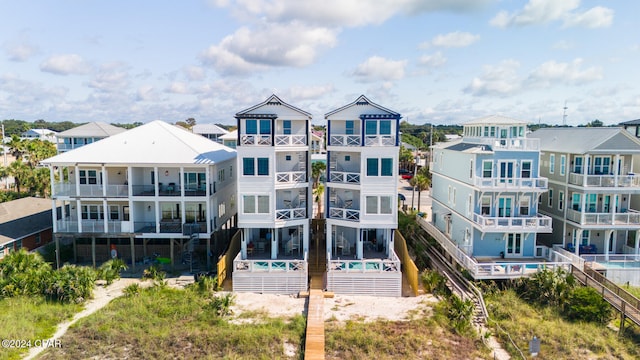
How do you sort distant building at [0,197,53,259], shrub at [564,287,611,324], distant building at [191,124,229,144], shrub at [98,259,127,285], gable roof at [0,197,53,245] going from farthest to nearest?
1. distant building at [191,124,229,144]
2. gable roof at [0,197,53,245]
3. distant building at [0,197,53,259]
4. shrub at [98,259,127,285]
5. shrub at [564,287,611,324]

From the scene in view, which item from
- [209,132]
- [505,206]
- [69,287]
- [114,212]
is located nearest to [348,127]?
[505,206]

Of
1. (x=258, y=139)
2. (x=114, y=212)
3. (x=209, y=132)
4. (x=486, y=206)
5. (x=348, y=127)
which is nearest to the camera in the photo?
(x=258, y=139)

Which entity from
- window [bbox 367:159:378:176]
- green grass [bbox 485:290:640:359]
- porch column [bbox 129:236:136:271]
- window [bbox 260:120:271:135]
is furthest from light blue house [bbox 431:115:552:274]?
porch column [bbox 129:236:136:271]

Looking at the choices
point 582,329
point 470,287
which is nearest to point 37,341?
point 470,287

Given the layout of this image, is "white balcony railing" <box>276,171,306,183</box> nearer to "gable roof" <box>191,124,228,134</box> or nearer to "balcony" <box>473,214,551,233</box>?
"balcony" <box>473,214,551,233</box>

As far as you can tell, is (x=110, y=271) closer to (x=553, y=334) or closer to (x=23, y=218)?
(x=23, y=218)

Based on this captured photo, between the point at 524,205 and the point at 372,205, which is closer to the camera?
the point at 372,205
